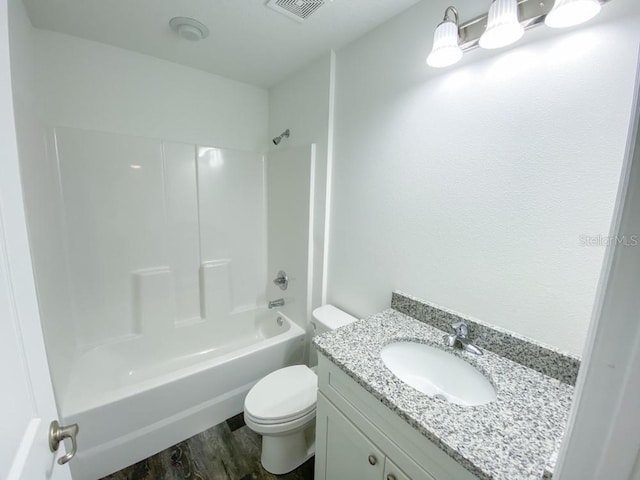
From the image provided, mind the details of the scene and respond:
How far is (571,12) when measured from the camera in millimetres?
743

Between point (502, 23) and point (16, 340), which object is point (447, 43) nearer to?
point (502, 23)

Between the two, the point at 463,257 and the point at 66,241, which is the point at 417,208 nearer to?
the point at 463,257

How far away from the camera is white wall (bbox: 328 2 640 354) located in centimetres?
80

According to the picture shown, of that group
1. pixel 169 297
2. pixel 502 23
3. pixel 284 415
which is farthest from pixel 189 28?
pixel 284 415

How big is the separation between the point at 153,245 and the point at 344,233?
143 centimetres

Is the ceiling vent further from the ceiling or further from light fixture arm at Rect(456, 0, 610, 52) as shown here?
light fixture arm at Rect(456, 0, 610, 52)

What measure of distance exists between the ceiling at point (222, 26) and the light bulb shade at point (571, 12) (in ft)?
2.15

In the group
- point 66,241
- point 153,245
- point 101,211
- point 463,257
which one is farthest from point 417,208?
point 66,241

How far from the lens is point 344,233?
5.53 ft

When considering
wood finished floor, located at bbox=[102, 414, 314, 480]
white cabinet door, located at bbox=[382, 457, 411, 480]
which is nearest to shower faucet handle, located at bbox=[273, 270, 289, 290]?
wood finished floor, located at bbox=[102, 414, 314, 480]

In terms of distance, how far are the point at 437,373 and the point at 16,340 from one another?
4.22ft

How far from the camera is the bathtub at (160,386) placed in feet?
4.33

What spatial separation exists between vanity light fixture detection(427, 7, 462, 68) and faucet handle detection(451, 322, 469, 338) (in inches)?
41.5

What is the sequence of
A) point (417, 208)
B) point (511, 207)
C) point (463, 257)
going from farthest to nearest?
point (417, 208), point (463, 257), point (511, 207)
